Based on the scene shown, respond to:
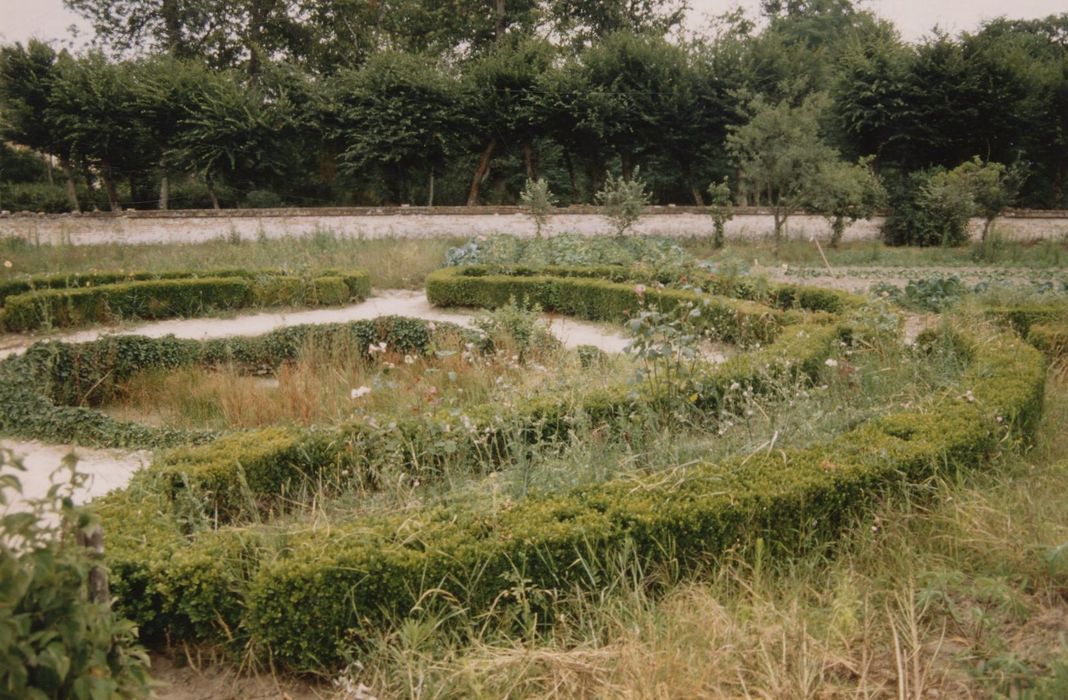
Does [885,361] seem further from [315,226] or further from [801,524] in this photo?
[315,226]

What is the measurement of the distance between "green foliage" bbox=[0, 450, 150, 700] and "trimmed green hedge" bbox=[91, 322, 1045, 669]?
116 centimetres

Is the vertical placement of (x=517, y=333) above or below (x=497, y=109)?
below

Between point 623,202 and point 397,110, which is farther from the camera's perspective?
point 397,110

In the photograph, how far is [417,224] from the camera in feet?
72.7

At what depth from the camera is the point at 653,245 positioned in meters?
16.0

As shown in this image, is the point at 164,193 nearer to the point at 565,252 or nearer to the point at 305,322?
the point at 565,252

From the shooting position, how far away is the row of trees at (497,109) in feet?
76.1

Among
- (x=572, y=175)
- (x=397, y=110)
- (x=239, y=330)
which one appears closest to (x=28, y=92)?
(x=397, y=110)

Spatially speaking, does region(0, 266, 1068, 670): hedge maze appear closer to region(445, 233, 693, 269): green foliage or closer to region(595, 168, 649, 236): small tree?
region(445, 233, 693, 269): green foliage

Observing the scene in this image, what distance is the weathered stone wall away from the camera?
21.2 m

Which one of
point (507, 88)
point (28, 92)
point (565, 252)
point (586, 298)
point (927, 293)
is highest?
point (507, 88)

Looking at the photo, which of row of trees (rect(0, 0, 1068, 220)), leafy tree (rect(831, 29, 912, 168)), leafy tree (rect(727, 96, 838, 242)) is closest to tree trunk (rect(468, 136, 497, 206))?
row of trees (rect(0, 0, 1068, 220))

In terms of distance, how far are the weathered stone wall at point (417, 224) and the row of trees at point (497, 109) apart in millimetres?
1961

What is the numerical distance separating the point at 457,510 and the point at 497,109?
23512mm
